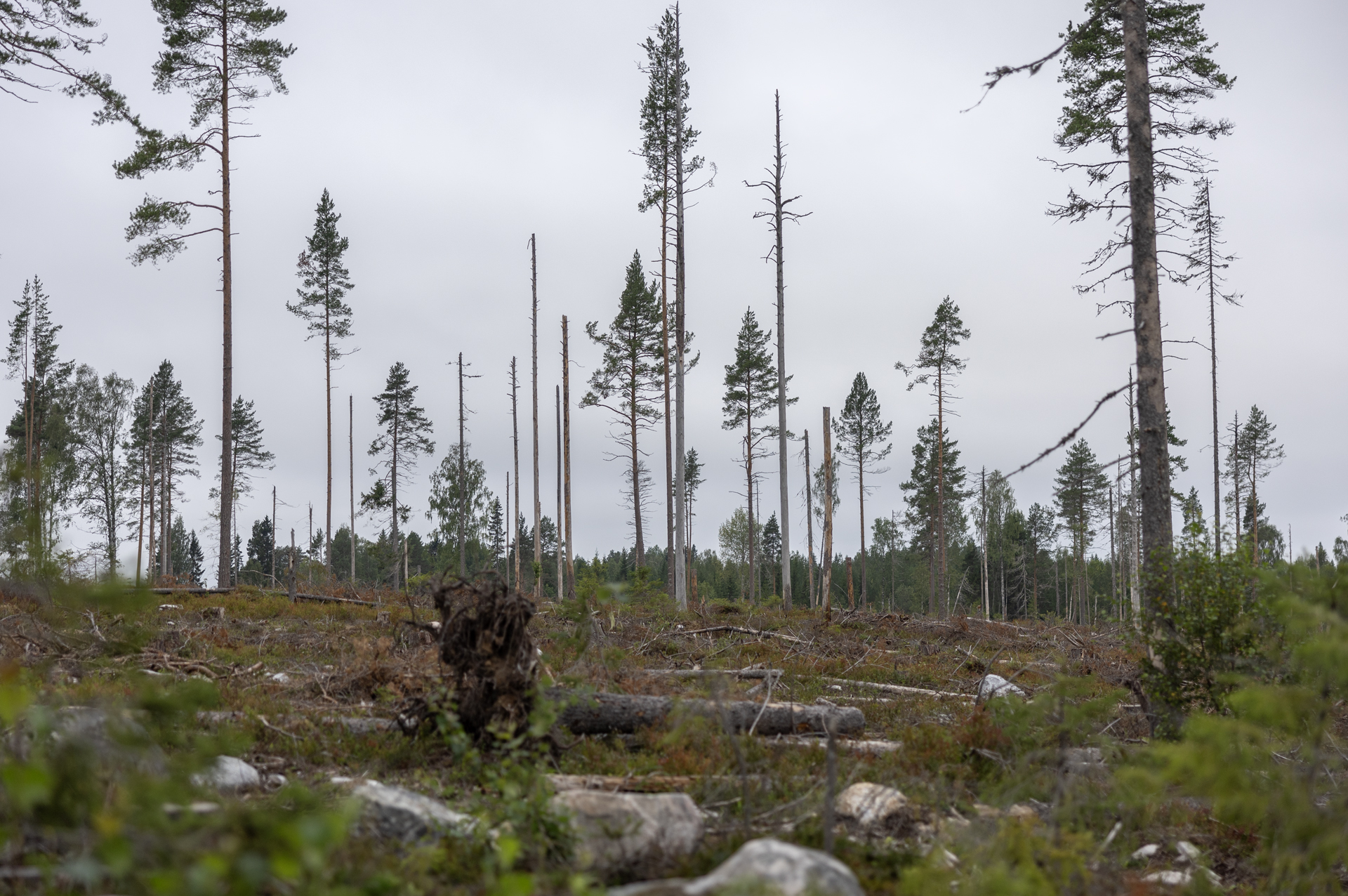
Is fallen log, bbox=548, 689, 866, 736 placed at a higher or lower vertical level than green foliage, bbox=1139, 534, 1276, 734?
lower

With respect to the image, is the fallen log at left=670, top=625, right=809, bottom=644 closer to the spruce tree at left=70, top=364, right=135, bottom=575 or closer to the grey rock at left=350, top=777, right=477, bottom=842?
the grey rock at left=350, top=777, right=477, bottom=842

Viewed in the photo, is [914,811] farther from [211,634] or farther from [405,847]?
[211,634]

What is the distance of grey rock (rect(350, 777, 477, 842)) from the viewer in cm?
425

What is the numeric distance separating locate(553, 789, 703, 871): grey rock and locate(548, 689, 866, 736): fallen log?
4.48ft

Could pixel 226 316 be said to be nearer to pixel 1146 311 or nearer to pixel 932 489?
pixel 1146 311

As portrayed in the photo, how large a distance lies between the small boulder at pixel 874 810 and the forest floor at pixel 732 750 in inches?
2.4

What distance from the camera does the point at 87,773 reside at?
2506 mm

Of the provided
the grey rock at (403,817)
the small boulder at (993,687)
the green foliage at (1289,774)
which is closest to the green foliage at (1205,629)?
the green foliage at (1289,774)

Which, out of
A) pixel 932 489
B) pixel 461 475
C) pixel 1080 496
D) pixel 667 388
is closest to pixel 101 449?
pixel 461 475

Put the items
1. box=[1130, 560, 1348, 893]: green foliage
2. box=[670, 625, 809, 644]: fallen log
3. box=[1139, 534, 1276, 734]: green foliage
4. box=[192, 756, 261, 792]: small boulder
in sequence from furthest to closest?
1. box=[670, 625, 809, 644]: fallen log
2. box=[1139, 534, 1276, 734]: green foliage
3. box=[192, 756, 261, 792]: small boulder
4. box=[1130, 560, 1348, 893]: green foliage

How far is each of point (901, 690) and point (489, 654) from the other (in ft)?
20.5

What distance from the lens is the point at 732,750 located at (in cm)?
626

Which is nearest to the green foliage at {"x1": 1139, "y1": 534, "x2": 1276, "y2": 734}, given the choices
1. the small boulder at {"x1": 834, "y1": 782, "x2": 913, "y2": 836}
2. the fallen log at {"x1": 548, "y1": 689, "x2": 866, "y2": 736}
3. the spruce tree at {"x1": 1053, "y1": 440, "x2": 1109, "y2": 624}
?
the fallen log at {"x1": 548, "y1": 689, "x2": 866, "y2": 736}

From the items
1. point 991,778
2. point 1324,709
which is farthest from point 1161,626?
point 1324,709
